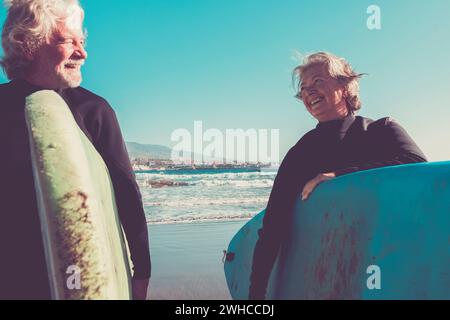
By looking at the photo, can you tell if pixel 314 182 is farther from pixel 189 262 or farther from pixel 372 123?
pixel 189 262

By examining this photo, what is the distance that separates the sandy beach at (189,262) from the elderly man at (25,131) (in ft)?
7.74

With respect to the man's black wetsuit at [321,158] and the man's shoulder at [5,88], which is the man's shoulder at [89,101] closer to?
the man's shoulder at [5,88]

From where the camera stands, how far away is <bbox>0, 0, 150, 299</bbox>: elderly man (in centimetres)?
140

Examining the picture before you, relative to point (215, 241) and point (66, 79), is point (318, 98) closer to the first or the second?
point (66, 79)

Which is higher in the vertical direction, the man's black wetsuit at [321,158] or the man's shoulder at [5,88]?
the man's shoulder at [5,88]

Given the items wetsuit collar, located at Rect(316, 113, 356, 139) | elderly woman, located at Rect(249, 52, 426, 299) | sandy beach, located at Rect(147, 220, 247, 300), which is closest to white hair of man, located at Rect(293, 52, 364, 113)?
elderly woman, located at Rect(249, 52, 426, 299)

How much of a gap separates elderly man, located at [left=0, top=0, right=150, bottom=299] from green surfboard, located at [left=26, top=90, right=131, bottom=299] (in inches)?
5.5

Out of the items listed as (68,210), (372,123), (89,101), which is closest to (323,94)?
(372,123)

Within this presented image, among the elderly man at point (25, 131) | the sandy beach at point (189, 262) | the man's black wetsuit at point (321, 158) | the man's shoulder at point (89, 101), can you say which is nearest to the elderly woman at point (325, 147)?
the man's black wetsuit at point (321, 158)

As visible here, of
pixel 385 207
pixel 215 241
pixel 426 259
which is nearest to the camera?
pixel 426 259

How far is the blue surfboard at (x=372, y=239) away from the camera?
1466 mm
